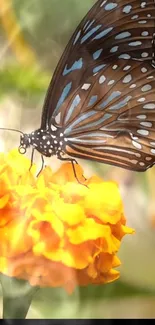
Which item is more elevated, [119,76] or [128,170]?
[119,76]

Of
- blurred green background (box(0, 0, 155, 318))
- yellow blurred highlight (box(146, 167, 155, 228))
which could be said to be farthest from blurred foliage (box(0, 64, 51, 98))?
yellow blurred highlight (box(146, 167, 155, 228))

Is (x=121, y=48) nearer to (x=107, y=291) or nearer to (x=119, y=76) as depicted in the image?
(x=119, y=76)

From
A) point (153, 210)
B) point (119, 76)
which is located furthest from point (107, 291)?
point (119, 76)

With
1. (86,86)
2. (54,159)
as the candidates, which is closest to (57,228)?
(54,159)

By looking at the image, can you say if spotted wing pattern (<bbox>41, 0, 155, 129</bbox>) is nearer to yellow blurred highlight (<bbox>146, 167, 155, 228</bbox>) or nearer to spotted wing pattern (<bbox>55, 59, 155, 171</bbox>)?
spotted wing pattern (<bbox>55, 59, 155, 171</bbox>)

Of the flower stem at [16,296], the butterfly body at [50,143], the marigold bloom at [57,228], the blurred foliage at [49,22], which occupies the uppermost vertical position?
the blurred foliage at [49,22]

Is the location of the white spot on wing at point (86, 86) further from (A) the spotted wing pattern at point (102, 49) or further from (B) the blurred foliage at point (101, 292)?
(B) the blurred foliage at point (101, 292)

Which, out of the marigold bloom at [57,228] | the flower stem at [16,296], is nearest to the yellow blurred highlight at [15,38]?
the marigold bloom at [57,228]
